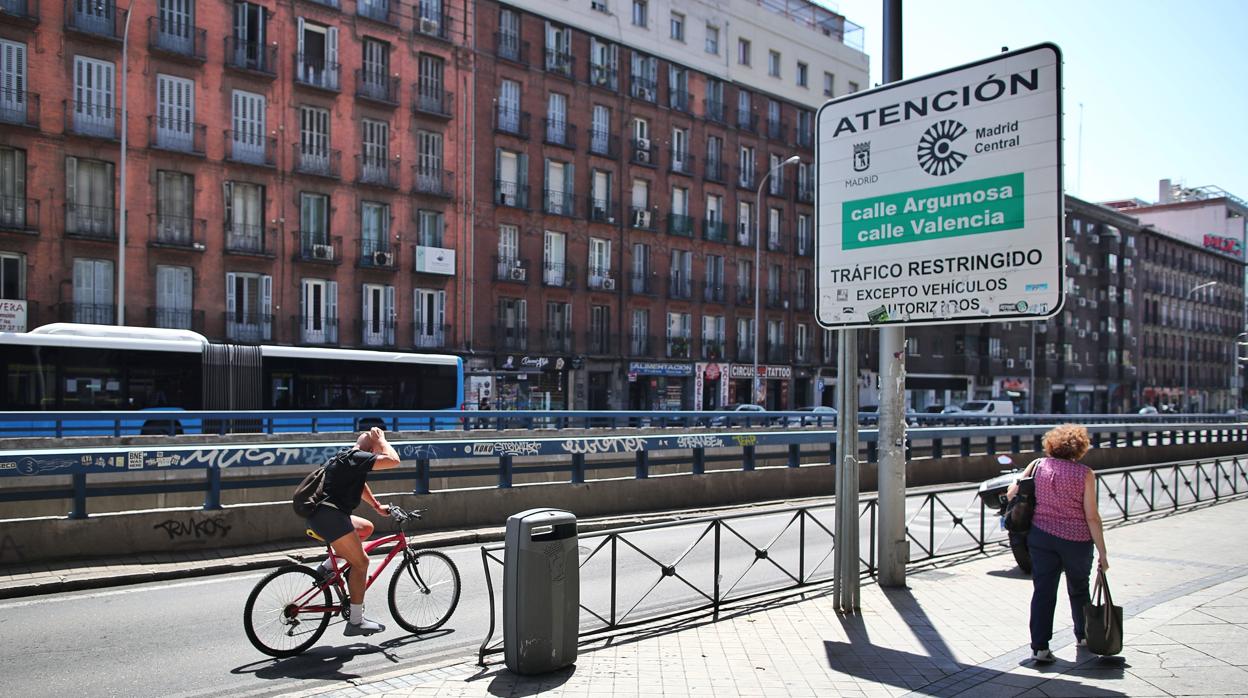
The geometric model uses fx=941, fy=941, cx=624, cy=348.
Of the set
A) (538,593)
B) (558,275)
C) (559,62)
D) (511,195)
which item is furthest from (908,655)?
(559,62)

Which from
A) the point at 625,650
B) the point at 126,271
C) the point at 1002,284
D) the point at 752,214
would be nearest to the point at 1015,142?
the point at 1002,284

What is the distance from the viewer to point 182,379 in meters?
25.2

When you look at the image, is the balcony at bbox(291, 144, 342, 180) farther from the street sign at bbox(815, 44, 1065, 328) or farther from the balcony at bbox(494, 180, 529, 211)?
the street sign at bbox(815, 44, 1065, 328)

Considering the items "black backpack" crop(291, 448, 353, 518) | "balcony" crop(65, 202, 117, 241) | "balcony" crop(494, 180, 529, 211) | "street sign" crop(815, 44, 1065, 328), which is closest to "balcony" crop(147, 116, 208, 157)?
"balcony" crop(65, 202, 117, 241)

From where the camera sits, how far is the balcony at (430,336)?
137 ft

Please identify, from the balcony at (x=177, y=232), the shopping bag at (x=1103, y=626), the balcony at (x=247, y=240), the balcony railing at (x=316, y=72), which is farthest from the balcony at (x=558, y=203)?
the shopping bag at (x=1103, y=626)

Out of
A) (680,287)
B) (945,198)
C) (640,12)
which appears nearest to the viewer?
(945,198)

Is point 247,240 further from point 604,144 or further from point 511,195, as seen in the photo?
point 604,144

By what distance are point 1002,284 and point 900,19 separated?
2798 mm

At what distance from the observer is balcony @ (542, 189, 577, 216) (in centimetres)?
4634

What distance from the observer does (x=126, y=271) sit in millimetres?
→ 34188

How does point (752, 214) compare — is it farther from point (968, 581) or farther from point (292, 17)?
point (968, 581)

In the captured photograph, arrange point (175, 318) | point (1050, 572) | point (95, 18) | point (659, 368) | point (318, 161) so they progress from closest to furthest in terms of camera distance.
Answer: point (1050, 572)
point (95, 18)
point (175, 318)
point (318, 161)
point (659, 368)

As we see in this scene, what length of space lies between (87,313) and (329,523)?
3138 centimetres
